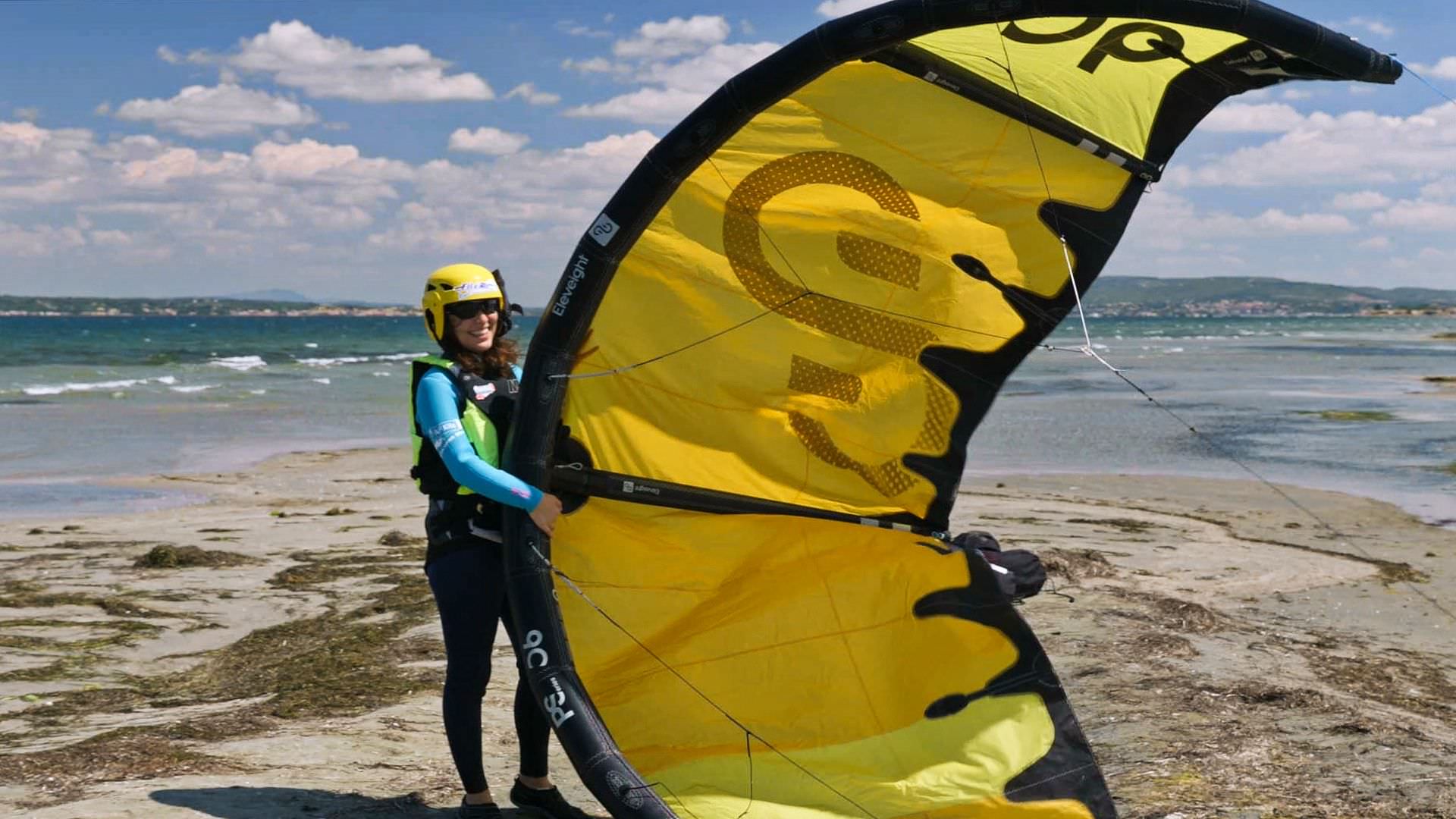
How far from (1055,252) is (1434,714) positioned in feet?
8.93

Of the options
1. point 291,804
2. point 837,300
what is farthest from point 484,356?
point 291,804

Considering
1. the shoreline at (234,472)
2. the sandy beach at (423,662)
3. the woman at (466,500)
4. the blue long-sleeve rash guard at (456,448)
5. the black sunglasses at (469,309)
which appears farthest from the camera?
the shoreline at (234,472)

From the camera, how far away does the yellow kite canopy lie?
4.21 m

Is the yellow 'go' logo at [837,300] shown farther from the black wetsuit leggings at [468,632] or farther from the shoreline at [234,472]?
the shoreline at [234,472]

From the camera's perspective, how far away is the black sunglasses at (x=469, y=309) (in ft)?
13.4

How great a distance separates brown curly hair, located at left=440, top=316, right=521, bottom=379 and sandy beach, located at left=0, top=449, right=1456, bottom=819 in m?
1.44

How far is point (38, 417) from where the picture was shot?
75.8 feet

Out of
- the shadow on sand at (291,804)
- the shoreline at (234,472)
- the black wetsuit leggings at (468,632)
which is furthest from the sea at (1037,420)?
the shadow on sand at (291,804)

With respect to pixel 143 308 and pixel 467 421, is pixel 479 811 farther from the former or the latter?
pixel 143 308

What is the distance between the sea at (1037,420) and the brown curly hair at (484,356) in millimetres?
1761

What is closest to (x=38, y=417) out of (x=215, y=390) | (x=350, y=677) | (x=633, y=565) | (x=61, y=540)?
(x=215, y=390)

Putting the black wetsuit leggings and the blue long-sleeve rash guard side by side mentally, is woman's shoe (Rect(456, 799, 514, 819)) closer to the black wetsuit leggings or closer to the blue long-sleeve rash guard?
the black wetsuit leggings

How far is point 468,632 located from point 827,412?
1531 millimetres

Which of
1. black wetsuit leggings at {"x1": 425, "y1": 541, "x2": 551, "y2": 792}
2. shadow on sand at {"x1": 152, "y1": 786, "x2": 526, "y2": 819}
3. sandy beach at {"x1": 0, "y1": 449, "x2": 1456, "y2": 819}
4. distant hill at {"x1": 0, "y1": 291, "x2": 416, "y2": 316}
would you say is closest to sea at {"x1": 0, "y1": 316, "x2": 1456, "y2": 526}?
sandy beach at {"x1": 0, "y1": 449, "x2": 1456, "y2": 819}
